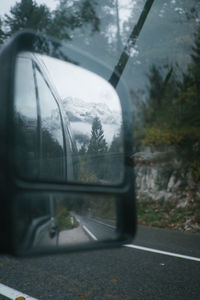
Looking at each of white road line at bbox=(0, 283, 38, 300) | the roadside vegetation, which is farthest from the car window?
the roadside vegetation

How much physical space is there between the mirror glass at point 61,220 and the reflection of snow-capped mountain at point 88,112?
34cm

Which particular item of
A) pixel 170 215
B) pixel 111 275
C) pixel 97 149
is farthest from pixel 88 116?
pixel 170 215

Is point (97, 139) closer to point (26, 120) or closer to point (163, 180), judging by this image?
point (26, 120)

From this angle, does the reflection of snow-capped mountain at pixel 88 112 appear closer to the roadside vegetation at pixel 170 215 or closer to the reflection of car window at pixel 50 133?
the reflection of car window at pixel 50 133

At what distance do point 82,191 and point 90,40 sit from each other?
13.3m

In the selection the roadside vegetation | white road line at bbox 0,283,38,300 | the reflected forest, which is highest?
the reflected forest

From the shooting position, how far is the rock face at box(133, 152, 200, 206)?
9148mm

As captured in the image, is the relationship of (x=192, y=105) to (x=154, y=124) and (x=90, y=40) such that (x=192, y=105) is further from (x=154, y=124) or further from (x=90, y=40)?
(x=90, y=40)

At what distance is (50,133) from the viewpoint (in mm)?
1179

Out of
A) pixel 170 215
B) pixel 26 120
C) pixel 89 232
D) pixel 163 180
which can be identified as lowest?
pixel 170 215

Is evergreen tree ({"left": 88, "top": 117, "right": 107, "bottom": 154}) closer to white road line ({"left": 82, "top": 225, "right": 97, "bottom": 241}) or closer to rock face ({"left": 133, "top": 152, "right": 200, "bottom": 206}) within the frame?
white road line ({"left": 82, "top": 225, "right": 97, "bottom": 241})

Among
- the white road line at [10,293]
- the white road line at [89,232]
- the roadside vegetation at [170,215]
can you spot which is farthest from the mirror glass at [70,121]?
the roadside vegetation at [170,215]

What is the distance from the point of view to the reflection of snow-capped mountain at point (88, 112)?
1211 millimetres

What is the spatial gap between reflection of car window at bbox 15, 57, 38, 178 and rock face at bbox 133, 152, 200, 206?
8064 mm
